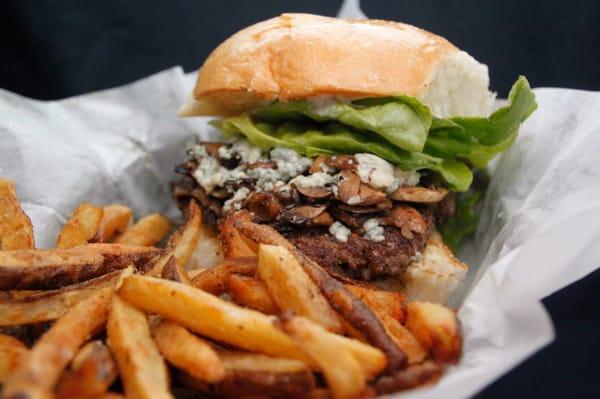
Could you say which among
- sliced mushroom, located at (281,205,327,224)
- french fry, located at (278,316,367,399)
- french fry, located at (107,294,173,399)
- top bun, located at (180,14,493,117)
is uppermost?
top bun, located at (180,14,493,117)

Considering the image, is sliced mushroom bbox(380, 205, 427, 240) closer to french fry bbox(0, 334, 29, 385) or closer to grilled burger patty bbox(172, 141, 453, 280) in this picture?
grilled burger patty bbox(172, 141, 453, 280)

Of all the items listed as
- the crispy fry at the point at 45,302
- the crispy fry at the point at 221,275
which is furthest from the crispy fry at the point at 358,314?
the crispy fry at the point at 45,302

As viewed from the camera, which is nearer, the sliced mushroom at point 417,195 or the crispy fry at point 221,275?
the crispy fry at point 221,275

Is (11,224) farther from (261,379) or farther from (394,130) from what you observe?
(394,130)

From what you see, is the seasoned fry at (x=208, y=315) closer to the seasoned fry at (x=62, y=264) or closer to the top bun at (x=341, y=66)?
the seasoned fry at (x=62, y=264)

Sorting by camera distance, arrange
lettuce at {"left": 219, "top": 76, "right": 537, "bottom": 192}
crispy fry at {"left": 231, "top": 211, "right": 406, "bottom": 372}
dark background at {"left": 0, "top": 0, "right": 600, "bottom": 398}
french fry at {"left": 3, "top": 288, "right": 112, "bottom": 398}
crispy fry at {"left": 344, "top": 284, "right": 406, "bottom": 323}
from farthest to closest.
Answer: dark background at {"left": 0, "top": 0, "right": 600, "bottom": 398}, lettuce at {"left": 219, "top": 76, "right": 537, "bottom": 192}, crispy fry at {"left": 344, "top": 284, "right": 406, "bottom": 323}, crispy fry at {"left": 231, "top": 211, "right": 406, "bottom": 372}, french fry at {"left": 3, "top": 288, "right": 112, "bottom": 398}

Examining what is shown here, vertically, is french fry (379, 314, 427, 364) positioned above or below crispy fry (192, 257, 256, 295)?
above

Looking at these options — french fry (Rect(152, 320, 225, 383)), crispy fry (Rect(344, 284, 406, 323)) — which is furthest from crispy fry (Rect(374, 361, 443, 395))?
french fry (Rect(152, 320, 225, 383))
